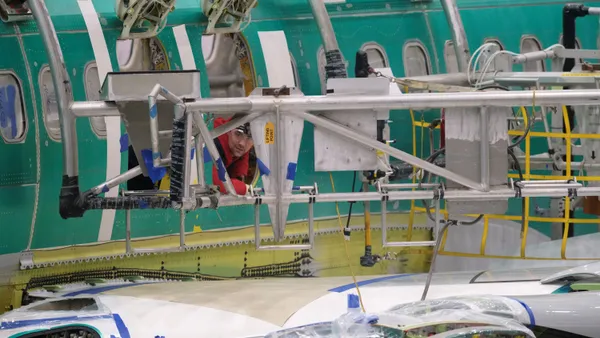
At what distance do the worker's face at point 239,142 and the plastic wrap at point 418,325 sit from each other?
3.01m

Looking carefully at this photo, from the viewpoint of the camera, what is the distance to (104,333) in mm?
8641

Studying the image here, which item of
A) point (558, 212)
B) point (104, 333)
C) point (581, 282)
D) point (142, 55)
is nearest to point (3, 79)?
point (142, 55)

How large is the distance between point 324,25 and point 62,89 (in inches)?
126

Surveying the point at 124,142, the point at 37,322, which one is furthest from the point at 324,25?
the point at 37,322

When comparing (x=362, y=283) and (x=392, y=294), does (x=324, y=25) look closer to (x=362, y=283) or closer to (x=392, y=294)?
(x=362, y=283)

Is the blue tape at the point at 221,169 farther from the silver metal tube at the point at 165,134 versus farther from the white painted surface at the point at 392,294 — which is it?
the white painted surface at the point at 392,294

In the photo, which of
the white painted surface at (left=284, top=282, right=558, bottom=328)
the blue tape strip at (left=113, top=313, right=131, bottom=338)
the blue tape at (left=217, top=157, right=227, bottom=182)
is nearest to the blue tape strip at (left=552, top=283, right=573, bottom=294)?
the white painted surface at (left=284, top=282, right=558, bottom=328)

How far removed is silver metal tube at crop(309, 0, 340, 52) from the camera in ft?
37.5

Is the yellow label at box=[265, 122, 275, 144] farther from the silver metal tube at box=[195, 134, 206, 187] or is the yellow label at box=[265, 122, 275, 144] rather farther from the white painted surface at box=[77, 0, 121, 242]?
the white painted surface at box=[77, 0, 121, 242]

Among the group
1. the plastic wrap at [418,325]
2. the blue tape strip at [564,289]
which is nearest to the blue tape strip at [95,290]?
the plastic wrap at [418,325]

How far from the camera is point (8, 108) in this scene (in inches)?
388

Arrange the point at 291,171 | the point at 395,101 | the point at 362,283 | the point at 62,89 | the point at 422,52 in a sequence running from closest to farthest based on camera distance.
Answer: the point at 395,101
the point at 291,171
the point at 62,89
the point at 362,283
the point at 422,52

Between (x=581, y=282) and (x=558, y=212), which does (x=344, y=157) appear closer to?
(x=581, y=282)

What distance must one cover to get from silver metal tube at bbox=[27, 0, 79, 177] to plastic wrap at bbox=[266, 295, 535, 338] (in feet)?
10.8
